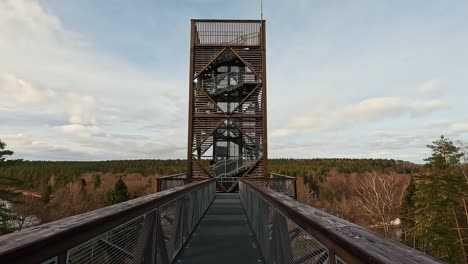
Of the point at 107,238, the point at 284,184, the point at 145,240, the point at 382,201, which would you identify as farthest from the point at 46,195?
the point at 107,238

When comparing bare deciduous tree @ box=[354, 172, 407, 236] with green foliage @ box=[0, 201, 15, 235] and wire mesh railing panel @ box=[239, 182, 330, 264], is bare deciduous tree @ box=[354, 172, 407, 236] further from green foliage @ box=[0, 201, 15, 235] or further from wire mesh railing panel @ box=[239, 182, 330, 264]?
green foliage @ box=[0, 201, 15, 235]

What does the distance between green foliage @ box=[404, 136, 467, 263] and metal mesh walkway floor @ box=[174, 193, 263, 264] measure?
23.5 m

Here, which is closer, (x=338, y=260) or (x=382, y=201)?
(x=338, y=260)

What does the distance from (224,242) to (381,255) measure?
15.0ft

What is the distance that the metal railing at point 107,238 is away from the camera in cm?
139

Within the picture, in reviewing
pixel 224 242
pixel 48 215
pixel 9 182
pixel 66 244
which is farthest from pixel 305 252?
pixel 48 215

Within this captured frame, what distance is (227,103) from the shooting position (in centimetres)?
2353

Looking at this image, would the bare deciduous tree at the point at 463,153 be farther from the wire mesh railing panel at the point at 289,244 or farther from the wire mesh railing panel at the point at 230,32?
the wire mesh railing panel at the point at 289,244

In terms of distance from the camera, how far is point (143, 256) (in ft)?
9.96

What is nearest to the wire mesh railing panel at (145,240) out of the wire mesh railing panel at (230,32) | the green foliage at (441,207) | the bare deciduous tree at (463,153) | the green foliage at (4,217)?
the wire mesh railing panel at (230,32)

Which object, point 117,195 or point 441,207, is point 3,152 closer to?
point 117,195

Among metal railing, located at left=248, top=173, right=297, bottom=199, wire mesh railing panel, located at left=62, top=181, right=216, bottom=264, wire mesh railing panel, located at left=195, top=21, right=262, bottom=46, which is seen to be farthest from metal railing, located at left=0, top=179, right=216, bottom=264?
wire mesh railing panel, located at left=195, top=21, right=262, bottom=46

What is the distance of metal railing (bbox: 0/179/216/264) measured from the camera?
139cm

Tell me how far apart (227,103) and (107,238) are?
849 inches
